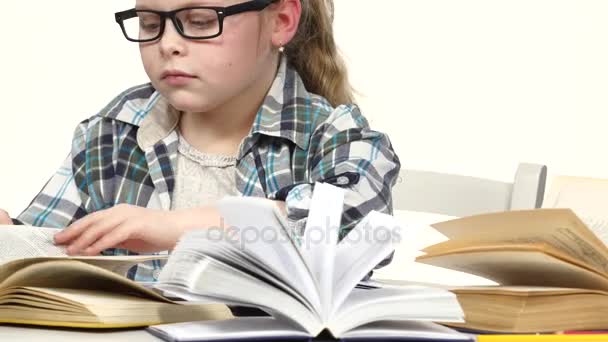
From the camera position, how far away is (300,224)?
129 cm

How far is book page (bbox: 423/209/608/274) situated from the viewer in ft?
2.64

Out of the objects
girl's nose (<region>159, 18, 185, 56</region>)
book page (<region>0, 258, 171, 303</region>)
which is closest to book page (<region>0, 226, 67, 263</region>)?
book page (<region>0, 258, 171, 303</region>)

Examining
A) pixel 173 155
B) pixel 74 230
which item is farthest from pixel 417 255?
pixel 74 230

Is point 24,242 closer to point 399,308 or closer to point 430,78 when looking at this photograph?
point 399,308

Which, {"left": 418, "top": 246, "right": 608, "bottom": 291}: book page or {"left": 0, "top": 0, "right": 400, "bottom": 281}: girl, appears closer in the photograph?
{"left": 418, "top": 246, "right": 608, "bottom": 291}: book page

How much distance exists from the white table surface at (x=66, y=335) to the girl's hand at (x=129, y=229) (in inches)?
13.0

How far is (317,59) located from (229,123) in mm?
209

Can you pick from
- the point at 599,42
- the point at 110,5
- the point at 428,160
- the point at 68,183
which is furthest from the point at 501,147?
the point at 68,183

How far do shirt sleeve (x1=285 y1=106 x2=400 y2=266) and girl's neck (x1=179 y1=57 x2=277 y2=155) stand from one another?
0.38 ft

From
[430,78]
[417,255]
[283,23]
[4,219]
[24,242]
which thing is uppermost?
[283,23]

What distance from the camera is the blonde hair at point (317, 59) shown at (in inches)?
66.2

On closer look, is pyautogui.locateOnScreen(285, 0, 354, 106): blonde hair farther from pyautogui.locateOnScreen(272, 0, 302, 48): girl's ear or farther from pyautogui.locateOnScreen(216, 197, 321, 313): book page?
pyautogui.locateOnScreen(216, 197, 321, 313): book page

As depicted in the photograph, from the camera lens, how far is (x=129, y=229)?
46.7 inches

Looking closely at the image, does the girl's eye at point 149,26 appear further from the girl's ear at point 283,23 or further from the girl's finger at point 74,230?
the girl's finger at point 74,230
